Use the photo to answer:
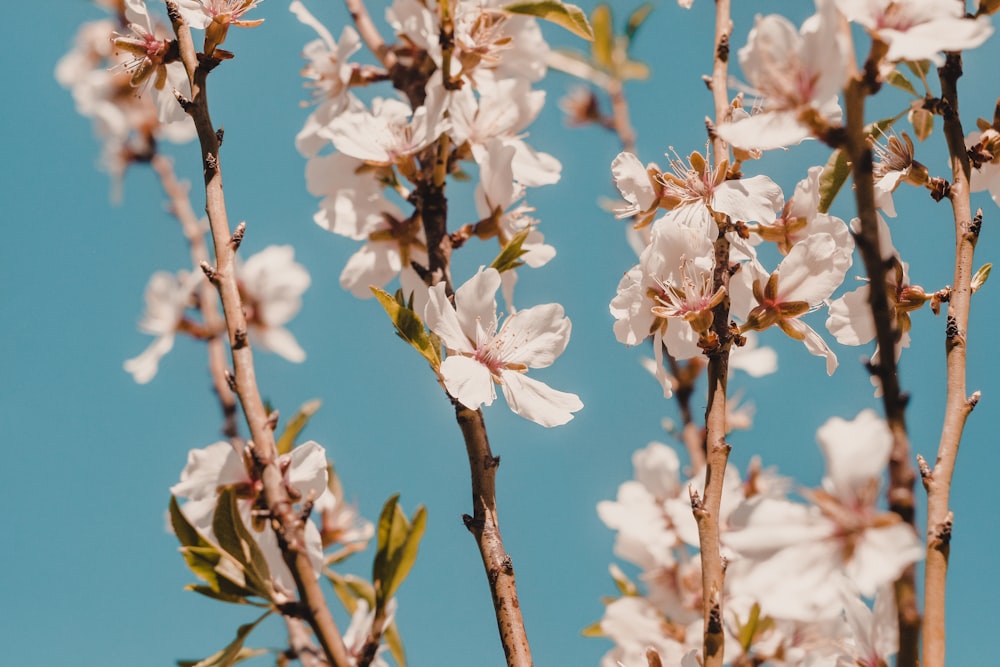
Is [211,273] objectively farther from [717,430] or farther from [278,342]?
[278,342]

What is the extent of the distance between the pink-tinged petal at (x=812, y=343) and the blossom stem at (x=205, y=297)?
1.47 metres

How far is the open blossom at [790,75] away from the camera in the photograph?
957 mm

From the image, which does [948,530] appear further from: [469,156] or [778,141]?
[469,156]

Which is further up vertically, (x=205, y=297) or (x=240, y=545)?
(x=205, y=297)

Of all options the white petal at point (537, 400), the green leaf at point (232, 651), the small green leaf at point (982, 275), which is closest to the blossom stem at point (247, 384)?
the green leaf at point (232, 651)

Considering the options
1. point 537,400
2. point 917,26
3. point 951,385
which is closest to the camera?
point 917,26

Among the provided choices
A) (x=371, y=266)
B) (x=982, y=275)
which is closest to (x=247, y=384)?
(x=371, y=266)

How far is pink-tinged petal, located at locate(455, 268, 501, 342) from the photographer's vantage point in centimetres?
142

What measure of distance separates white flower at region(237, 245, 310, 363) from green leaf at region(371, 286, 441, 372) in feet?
5.49

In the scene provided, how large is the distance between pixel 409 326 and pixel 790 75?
2.09ft

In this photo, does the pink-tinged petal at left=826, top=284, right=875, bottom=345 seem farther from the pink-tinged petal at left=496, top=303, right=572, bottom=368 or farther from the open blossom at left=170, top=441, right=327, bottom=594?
the open blossom at left=170, top=441, right=327, bottom=594

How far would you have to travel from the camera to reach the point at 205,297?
9.45 feet

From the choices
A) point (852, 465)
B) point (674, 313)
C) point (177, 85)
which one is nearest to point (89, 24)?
point (177, 85)

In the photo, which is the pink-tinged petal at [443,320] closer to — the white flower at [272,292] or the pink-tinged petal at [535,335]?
the pink-tinged petal at [535,335]
